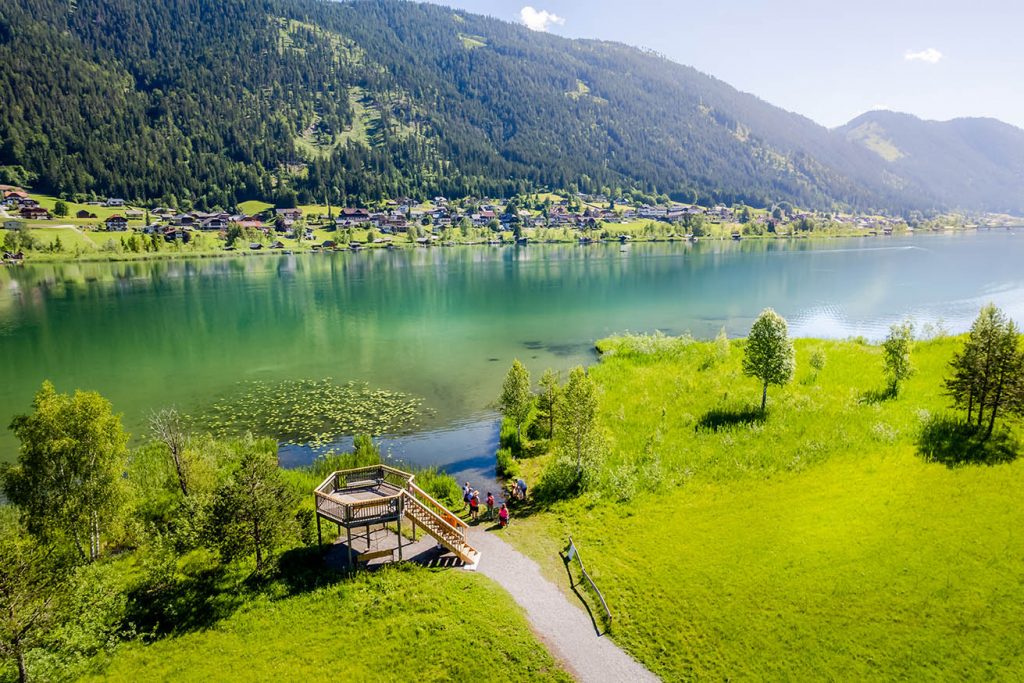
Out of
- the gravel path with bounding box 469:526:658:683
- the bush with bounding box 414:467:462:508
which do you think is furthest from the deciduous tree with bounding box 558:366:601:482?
the gravel path with bounding box 469:526:658:683

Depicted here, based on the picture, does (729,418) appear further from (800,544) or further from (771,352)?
(800,544)

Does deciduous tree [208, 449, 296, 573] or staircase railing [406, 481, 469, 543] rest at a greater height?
deciduous tree [208, 449, 296, 573]

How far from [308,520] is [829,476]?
2862 cm

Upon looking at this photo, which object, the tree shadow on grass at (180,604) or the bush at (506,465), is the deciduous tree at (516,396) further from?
the tree shadow on grass at (180,604)

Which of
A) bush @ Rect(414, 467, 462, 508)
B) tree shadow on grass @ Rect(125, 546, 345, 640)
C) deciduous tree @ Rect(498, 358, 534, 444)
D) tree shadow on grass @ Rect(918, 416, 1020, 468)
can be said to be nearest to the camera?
tree shadow on grass @ Rect(125, 546, 345, 640)

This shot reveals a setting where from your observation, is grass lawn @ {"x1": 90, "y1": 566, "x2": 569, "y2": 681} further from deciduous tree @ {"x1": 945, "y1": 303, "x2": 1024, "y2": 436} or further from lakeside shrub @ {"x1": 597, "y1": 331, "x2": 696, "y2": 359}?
lakeside shrub @ {"x1": 597, "y1": 331, "x2": 696, "y2": 359}

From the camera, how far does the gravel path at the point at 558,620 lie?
688 inches

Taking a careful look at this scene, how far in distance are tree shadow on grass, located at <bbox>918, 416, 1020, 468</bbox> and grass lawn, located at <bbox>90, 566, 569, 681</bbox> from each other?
27221 mm

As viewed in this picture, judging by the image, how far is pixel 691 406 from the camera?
42094mm

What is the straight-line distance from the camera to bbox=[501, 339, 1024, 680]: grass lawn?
703 inches

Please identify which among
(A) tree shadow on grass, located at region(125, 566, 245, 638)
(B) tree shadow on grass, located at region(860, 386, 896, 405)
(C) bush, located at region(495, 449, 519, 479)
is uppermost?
(B) tree shadow on grass, located at region(860, 386, 896, 405)

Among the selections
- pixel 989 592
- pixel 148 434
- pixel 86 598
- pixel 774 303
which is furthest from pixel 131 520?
pixel 774 303

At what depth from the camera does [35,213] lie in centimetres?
19162

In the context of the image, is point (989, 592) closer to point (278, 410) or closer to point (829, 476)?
point (829, 476)
